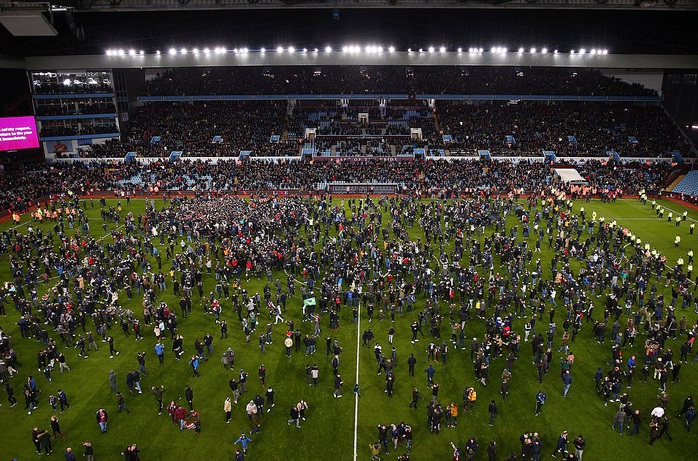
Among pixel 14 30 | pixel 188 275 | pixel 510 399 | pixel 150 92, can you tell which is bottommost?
pixel 510 399

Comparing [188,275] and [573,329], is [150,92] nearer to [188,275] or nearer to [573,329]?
[188,275]

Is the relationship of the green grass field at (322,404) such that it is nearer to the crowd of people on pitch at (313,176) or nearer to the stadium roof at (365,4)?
the crowd of people on pitch at (313,176)

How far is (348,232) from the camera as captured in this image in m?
34.1

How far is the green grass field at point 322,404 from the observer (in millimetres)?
16047

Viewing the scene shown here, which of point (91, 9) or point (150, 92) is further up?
point (91, 9)

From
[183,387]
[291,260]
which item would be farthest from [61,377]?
[291,260]

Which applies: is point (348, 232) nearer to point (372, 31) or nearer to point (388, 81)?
point (372, 31)

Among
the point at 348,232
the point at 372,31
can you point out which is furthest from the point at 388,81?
the point at 348,232

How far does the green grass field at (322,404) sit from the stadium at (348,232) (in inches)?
3.9

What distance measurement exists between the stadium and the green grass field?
0.32 ft

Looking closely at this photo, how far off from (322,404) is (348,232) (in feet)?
56.1

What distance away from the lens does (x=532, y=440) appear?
48.9 feet

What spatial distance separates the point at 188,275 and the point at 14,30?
3270 cm

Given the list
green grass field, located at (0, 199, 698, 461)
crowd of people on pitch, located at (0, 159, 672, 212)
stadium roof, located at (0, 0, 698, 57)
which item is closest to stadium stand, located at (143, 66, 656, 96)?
stadium roof, located at (0, 0, 698, 57)
